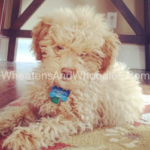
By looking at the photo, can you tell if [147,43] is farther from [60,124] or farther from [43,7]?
[60,124]

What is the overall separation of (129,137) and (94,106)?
0.21 metres

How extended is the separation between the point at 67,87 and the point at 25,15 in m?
3.08

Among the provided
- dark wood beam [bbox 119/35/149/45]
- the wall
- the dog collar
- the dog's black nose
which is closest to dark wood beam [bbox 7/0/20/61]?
the wall

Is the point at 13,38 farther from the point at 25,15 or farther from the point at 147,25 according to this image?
the point at 147,25

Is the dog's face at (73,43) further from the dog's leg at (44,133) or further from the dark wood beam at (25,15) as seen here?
the dark wood beam at (25,15)

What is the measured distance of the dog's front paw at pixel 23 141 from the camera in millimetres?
845

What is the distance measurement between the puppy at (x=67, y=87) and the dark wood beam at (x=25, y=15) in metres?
2.76

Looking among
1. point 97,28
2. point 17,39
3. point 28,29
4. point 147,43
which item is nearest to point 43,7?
point 28,29

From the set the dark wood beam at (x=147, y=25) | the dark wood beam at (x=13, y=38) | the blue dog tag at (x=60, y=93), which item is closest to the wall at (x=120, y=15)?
the dark wood beam at (x=147, y=25)

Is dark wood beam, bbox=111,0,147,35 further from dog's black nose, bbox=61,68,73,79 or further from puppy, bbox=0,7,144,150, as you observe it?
dog's black nose, bbox=61,68,73,79

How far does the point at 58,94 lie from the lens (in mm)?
1062

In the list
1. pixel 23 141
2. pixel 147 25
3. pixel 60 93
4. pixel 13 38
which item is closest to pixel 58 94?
pixel 60 93

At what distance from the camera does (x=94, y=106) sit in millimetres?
1119

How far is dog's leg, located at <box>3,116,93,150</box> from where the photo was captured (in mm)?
853
